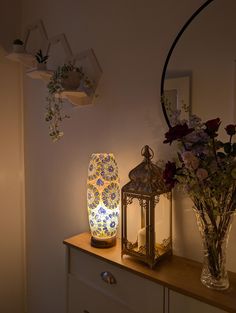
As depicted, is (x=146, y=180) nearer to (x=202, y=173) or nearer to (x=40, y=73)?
(x=202, y=173)

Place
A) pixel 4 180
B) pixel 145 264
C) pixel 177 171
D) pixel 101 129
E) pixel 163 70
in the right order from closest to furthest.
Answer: pixel 177 171 < pixel 145 264 < pixel 163 70 < pixel 101 129 < pixel 4 180

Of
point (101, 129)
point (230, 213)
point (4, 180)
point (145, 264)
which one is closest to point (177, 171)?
point (230, 213)

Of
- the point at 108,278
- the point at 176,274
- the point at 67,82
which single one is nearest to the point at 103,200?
the point at 108,278

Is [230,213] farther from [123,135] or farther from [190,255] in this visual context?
[123,135]

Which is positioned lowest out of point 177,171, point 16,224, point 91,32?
point 16,224

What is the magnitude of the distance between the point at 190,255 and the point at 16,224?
1333 millimetres

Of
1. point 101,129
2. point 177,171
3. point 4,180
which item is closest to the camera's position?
point 177,171

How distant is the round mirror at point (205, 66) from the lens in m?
1.02

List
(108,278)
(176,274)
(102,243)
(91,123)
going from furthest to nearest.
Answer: (91,123), (102,243), (108,278), (176,274)

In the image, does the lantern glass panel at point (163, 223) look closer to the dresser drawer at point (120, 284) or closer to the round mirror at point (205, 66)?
the dresser drawer at point (120, 284)

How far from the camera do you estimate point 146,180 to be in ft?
3.58

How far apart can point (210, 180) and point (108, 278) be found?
60 centimetres

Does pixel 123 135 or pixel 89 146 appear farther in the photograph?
pixel 89 146

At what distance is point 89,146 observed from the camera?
61.1 inches
